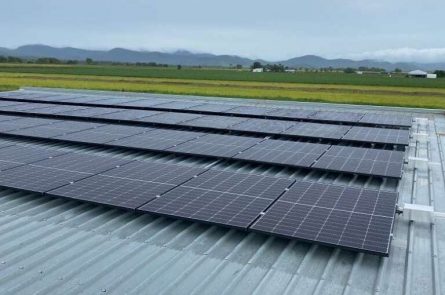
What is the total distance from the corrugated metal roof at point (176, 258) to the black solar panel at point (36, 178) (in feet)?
1.94

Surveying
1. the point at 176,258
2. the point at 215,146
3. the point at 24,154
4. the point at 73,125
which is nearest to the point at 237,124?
the point at 215,146

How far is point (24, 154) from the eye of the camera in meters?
17.4

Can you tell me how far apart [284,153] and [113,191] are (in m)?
8.28

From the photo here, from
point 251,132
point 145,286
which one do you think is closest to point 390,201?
point 145,286

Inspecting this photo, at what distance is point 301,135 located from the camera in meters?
23.2

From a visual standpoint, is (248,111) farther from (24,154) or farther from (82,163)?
(24,154)

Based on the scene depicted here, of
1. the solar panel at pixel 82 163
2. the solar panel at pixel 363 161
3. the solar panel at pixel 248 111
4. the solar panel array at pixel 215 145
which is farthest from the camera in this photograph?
the solar panel at pixel 248 111

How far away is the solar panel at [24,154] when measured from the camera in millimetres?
16562

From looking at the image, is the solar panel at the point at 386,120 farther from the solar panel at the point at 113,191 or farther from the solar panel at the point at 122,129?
the solar panel at the point at 113,191

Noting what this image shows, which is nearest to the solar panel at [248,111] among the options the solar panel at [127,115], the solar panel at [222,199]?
the solar panel at [127,115]

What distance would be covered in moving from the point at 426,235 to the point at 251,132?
541 inches

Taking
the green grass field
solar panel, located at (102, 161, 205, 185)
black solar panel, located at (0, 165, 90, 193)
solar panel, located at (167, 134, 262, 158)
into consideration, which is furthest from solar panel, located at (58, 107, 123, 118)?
the green grass field

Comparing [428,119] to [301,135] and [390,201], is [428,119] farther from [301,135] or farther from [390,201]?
[390,201]

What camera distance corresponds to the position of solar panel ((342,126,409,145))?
71.3 feet
